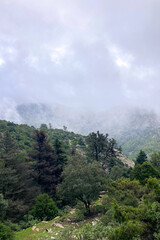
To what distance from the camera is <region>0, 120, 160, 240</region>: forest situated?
30.1ft

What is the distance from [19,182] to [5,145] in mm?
5985

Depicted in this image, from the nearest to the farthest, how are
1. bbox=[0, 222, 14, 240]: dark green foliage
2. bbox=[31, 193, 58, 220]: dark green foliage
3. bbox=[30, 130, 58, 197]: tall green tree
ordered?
bbox=[0, 222, 14, 240]: dark green foliage
bbox=[31, 193, 58, 220]: dark green foliage
bbox=[30, 130, 58, 197]: tall green tree

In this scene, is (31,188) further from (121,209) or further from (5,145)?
(121,209)

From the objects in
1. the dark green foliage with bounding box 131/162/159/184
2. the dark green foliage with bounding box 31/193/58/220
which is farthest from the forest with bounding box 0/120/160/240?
the dark green foliage with bounding box 131/162/159/184

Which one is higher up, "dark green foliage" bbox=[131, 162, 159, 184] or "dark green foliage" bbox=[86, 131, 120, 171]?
"dark green foliage" bbox=[86, 131, 120, 171]

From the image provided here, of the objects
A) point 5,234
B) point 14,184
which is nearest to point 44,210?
point 14,184

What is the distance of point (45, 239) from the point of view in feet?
41.1

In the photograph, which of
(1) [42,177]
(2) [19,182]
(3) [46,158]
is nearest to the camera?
(2) [19,182]

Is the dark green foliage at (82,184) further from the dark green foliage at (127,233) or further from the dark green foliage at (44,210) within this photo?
the dark green foliage at (127,233)

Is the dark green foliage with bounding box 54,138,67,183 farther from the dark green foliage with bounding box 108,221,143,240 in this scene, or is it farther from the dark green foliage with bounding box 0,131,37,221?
the dark green foliage with bounding box 108,221,143,240

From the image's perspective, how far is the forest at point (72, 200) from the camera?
9.18m

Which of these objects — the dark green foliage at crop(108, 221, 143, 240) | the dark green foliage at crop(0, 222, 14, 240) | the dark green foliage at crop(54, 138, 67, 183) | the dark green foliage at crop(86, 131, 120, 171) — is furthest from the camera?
the dark green foliage at crop(86, 131, 120, 171)

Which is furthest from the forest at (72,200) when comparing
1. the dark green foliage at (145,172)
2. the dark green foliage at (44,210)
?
the dark green foliage at (145,172)

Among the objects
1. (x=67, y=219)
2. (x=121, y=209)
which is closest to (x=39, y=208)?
(x=67, y=219)
